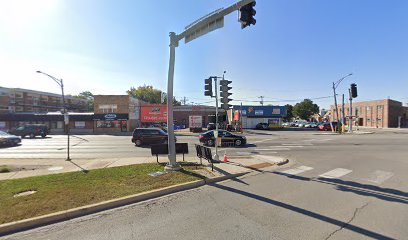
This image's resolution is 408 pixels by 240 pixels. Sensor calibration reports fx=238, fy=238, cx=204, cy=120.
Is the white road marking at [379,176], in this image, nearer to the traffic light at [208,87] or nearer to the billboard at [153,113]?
the traffic light at [208,87]

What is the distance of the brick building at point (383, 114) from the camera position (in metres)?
65.8

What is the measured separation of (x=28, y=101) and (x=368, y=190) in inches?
3384

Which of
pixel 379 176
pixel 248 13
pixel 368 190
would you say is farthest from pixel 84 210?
pixel 379 176

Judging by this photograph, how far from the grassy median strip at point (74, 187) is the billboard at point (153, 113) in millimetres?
39500

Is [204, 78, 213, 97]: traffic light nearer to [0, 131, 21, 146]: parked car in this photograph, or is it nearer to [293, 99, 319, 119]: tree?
[0, 131, 21, 146]: parked car

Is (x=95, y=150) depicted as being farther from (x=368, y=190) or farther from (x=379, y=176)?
(x=379, y=176)

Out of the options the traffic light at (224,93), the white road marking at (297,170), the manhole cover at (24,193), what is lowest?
the white road marking at (297,170)

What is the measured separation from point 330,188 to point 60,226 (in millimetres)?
7624

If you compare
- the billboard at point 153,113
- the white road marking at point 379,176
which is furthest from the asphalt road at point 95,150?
the billboard at point 153,113

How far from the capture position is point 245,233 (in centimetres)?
459

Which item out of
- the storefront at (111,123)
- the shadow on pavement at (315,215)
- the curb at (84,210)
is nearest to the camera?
the shadow on pavement at (315,215)

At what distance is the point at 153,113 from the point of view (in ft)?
163

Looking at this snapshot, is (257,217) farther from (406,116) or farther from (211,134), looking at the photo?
(406,116)

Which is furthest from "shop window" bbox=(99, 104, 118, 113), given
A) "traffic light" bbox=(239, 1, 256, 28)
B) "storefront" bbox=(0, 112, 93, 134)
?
"traffic light" bbox=(239, 1, 256, 28)
